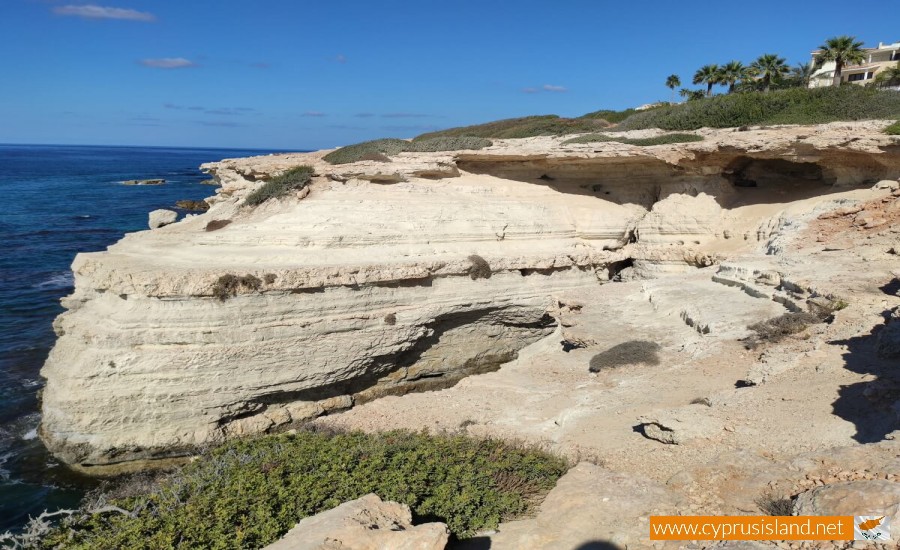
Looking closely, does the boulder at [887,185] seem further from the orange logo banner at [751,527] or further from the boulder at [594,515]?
the orange logo banner at [751,527]

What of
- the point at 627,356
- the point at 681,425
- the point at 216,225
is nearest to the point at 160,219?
the point at 216,225

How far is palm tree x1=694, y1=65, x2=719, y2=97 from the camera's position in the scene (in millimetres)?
39219

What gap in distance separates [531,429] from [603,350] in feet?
12.4

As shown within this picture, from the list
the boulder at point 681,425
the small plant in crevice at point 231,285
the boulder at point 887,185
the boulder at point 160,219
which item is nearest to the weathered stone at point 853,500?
the boulder at point 681,425

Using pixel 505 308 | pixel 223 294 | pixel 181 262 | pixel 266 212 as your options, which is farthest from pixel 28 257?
pixel 505 308

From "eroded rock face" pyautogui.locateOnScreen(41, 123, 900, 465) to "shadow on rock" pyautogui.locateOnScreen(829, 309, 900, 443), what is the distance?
281cm

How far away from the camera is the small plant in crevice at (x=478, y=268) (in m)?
15.7

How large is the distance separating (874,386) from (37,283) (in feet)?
102

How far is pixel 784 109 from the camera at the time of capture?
23422 mm

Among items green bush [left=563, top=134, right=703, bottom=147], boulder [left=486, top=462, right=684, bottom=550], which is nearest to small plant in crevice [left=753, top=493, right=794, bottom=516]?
boulder [left=486, top=462, right=684, bottom=550]

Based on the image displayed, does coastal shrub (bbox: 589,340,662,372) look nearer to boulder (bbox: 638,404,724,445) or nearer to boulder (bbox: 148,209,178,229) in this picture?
boulder (bbox: 638,404,724,445)

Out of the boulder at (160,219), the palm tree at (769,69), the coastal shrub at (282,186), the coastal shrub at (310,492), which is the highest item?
the palm tree at (769,69)

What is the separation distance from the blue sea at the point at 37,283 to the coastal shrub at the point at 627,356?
1174cm

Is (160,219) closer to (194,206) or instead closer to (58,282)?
(58,282)
